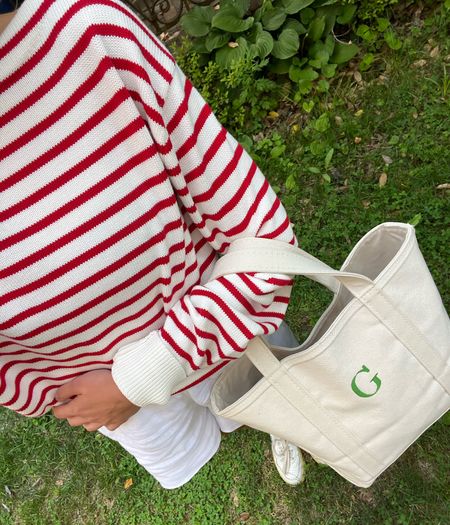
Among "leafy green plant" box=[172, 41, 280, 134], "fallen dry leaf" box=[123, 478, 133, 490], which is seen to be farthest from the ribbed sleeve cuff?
"leafy green plant" box=[172, 41, 280, 134]

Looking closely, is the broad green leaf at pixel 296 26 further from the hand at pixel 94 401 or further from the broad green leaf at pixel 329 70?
the hand at pixel 94 401

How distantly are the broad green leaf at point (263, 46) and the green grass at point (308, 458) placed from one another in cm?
38

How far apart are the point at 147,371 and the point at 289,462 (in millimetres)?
1329

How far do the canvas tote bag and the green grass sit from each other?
0.78 meters

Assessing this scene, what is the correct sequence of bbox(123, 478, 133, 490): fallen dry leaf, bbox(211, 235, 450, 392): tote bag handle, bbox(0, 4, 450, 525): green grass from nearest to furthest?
bbox(211, 235, 450, 392): tote bag handle < bbox(0, 4, 450, 525): green grass < bbox(123, 478, 133, 490): fallen dry leaf

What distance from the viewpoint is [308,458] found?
2.24 metres

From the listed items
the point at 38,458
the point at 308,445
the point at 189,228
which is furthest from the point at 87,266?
the point at 38,458

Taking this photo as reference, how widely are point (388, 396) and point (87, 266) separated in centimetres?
85

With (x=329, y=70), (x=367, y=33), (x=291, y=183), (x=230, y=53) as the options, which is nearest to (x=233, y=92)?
(x=230, y=53)

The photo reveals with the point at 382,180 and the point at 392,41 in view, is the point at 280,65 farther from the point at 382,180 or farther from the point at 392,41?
the point at 382,180

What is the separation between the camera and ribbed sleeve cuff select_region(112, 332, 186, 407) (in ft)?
3.62

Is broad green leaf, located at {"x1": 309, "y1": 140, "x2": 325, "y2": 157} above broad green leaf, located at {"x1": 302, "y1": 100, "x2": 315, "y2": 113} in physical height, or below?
below

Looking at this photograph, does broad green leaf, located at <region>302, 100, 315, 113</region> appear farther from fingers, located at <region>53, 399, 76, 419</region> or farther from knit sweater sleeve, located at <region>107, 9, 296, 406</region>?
fingers, located at <region>53, 399, 76, 419</region>

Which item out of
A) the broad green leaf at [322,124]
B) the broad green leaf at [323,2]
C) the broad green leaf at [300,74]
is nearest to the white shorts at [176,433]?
the broad green leaf at [322,124]
